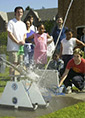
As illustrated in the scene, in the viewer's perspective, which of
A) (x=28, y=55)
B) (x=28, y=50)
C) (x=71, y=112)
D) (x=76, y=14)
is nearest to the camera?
(x=71, y=112)

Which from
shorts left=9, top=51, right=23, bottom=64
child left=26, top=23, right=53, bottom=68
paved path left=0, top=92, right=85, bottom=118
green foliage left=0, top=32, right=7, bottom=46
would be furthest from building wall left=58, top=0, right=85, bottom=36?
paved path left=0, top=92, right=85, bottom=118

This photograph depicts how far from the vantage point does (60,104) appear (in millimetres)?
4934

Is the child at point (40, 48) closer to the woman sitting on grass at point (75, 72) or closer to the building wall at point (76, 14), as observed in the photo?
→ the woman sitting on grass at point (75, 72)

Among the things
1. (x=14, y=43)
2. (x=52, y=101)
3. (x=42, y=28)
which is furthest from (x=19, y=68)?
(x=42, y=28)

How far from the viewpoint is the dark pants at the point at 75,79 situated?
609cm

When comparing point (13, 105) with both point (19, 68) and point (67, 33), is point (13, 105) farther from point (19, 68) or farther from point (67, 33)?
point (67, 33)

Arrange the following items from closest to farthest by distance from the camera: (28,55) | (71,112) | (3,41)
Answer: (71,112) < (3,41) < (28,55)

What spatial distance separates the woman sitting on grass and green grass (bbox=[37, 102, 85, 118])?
1.27 metres

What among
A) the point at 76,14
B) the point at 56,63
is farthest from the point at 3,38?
the point at 76,14

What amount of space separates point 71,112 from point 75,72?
2025 millimetres

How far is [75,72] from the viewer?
20.6 feet

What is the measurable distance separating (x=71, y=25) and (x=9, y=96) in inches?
768

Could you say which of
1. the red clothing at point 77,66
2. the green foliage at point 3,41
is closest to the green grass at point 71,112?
the red clothing at point 77,66

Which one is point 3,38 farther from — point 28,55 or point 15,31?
point 28,55
